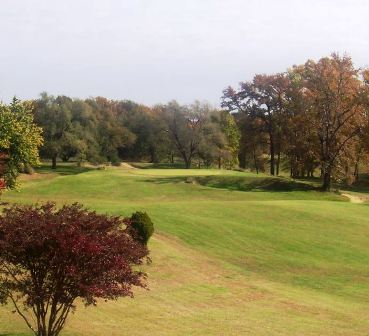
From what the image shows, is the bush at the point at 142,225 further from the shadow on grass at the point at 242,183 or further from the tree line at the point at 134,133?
the tree line at the point at 134,133

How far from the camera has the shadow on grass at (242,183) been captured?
5053 cm

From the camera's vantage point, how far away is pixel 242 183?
52.3 metres

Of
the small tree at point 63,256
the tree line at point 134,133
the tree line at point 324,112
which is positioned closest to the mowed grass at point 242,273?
the small tree at point 63,256

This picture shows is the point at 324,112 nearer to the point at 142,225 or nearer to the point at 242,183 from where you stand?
the point at 242,183

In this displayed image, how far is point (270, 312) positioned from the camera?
16.7m

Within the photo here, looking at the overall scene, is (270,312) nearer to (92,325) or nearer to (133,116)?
(92,325)

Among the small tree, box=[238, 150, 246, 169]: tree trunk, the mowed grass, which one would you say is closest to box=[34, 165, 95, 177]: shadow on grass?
the mowed grass

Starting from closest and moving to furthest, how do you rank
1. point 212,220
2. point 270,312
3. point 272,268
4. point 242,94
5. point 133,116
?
point 270,312, point 272,268, point 212,220, point 242,94, point 133,116

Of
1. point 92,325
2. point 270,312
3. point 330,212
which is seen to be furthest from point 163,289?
point 330,212

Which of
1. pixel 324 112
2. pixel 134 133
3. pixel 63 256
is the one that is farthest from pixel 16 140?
pixel 134 133

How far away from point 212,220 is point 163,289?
11591 mm

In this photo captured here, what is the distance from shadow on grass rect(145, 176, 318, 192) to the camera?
50531 millimetres

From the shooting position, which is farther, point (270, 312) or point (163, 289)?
point (163, 289)

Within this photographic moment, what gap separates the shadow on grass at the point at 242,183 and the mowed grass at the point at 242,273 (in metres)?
7.35
